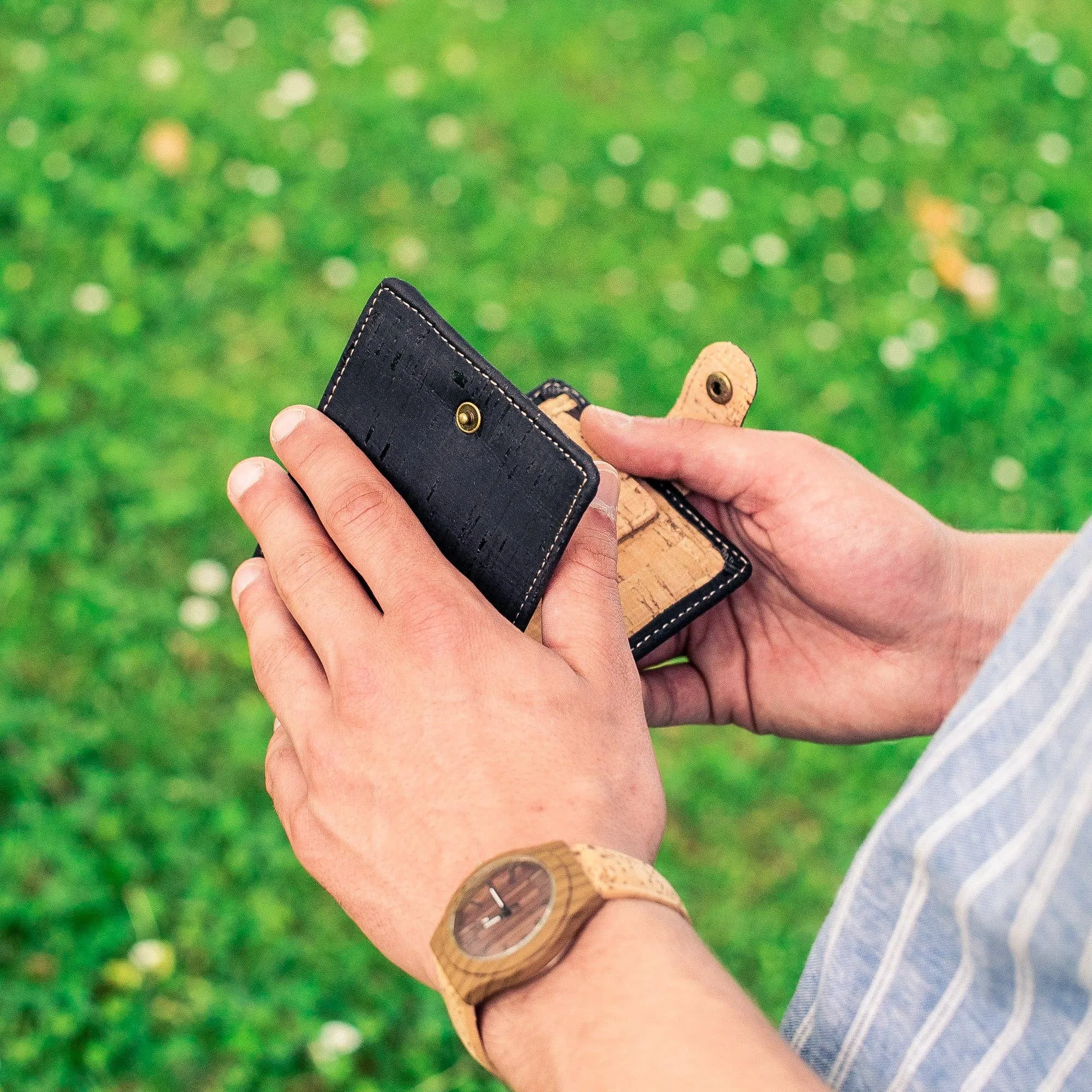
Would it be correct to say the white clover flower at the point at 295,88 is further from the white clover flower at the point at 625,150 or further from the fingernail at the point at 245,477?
the fingernail at the point at 245,477

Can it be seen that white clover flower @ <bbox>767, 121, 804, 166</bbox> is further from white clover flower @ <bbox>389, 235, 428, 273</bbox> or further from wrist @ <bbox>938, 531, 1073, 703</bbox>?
wrist @ <bbox>938, 531, 1073, 703</bbox>

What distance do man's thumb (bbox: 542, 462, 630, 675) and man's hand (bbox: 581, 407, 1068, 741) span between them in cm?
56

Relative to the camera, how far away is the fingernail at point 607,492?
1.54m

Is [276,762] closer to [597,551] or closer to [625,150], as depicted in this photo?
[597,551]

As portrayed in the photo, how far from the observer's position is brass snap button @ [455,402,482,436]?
5.09 feet

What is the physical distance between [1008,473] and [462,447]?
267 cm

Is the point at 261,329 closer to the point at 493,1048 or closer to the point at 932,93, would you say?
the point at 493,1048

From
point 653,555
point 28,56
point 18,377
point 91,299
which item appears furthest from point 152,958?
point 28,56

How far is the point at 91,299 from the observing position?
344 cm

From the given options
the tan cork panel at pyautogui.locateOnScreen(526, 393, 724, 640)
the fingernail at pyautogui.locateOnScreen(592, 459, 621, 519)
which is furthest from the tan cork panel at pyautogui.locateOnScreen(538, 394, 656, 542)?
the fingernail at pyautogui.locateOnScreen(592, 459, 621, 519)

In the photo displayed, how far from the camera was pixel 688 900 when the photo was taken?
2707 millimetres

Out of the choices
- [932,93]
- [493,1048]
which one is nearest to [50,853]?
[493,1048]

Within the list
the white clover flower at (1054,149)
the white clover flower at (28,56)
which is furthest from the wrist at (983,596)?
→ the white clover flower at (28,56)

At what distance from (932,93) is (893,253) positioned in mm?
1220
